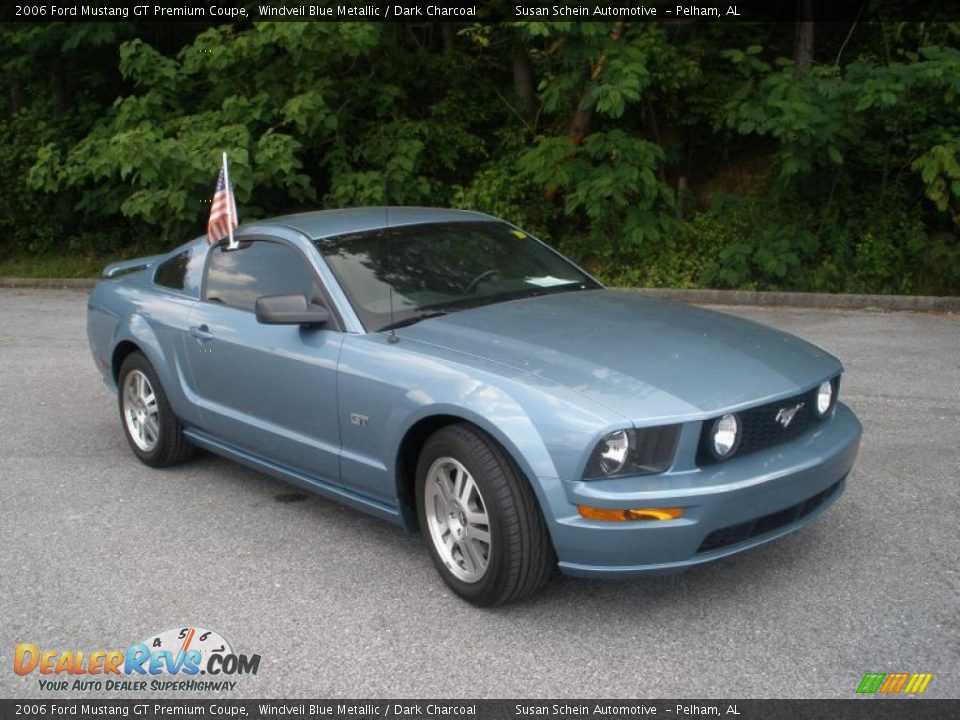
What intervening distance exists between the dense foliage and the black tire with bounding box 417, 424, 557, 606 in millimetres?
8387

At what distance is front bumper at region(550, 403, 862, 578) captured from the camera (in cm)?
361

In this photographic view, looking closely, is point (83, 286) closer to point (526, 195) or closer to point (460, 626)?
point (526, 195)

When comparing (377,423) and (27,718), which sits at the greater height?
(377,423)

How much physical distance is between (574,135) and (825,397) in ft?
31.2

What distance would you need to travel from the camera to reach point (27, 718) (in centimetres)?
342

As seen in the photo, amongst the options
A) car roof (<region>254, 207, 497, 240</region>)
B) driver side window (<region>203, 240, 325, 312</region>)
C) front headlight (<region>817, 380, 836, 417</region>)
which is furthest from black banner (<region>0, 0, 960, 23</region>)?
front headlight (<region>817, 380, 836, 417</region>)

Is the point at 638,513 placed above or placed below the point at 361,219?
below

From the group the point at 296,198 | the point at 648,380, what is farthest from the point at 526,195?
the point at 648,380

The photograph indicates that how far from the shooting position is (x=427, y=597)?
165 inches

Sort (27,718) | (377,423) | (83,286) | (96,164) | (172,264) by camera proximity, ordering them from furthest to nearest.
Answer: (83,286)
(96,164)
(172,264)
(377,423)
(27,718)

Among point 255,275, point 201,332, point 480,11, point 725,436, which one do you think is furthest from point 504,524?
point 480,11

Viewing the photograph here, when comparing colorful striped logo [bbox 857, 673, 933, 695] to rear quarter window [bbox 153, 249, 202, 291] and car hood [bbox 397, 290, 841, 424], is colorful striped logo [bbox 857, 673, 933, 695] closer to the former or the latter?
car hood [bbox 397, 290, 841, 424]

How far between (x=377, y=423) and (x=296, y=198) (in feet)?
34.2

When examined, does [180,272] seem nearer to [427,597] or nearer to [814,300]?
[427,597]
